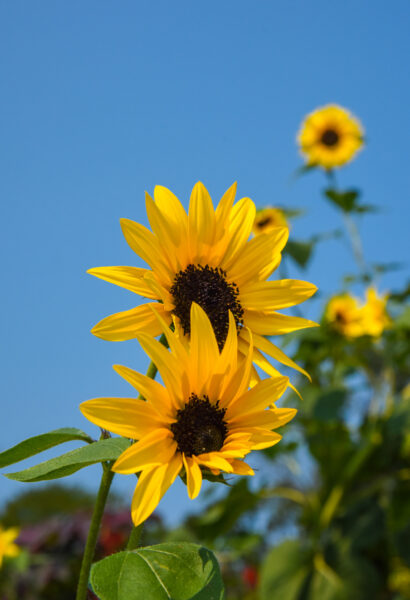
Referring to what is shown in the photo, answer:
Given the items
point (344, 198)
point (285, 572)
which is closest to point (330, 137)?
point (344, 198)

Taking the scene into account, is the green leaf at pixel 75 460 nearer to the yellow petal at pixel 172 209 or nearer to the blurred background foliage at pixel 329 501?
the yellow petal at pixel 172 209

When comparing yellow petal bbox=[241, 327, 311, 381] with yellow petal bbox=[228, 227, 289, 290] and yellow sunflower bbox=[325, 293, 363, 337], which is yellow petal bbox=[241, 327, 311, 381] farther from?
yellow sunflower bbox=[325, 293, 363, 337]

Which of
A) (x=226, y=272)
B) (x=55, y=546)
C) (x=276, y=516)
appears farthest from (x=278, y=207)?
(x=276, y=516)

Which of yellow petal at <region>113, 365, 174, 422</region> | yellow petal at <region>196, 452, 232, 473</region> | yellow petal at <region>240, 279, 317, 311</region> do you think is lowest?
yellow petal at <region>196, 452, 232, 473</region>

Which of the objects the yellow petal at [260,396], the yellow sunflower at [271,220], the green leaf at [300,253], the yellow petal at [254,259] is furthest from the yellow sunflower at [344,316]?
the yellow petal at [260,396]

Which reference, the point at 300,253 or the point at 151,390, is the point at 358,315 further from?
the point at 151,390

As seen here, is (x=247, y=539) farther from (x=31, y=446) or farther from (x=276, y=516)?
(x=276, y=516)

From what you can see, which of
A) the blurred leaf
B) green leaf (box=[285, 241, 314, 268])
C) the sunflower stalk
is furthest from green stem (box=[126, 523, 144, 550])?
the blurred leaf

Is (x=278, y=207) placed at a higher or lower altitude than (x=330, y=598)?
higher
